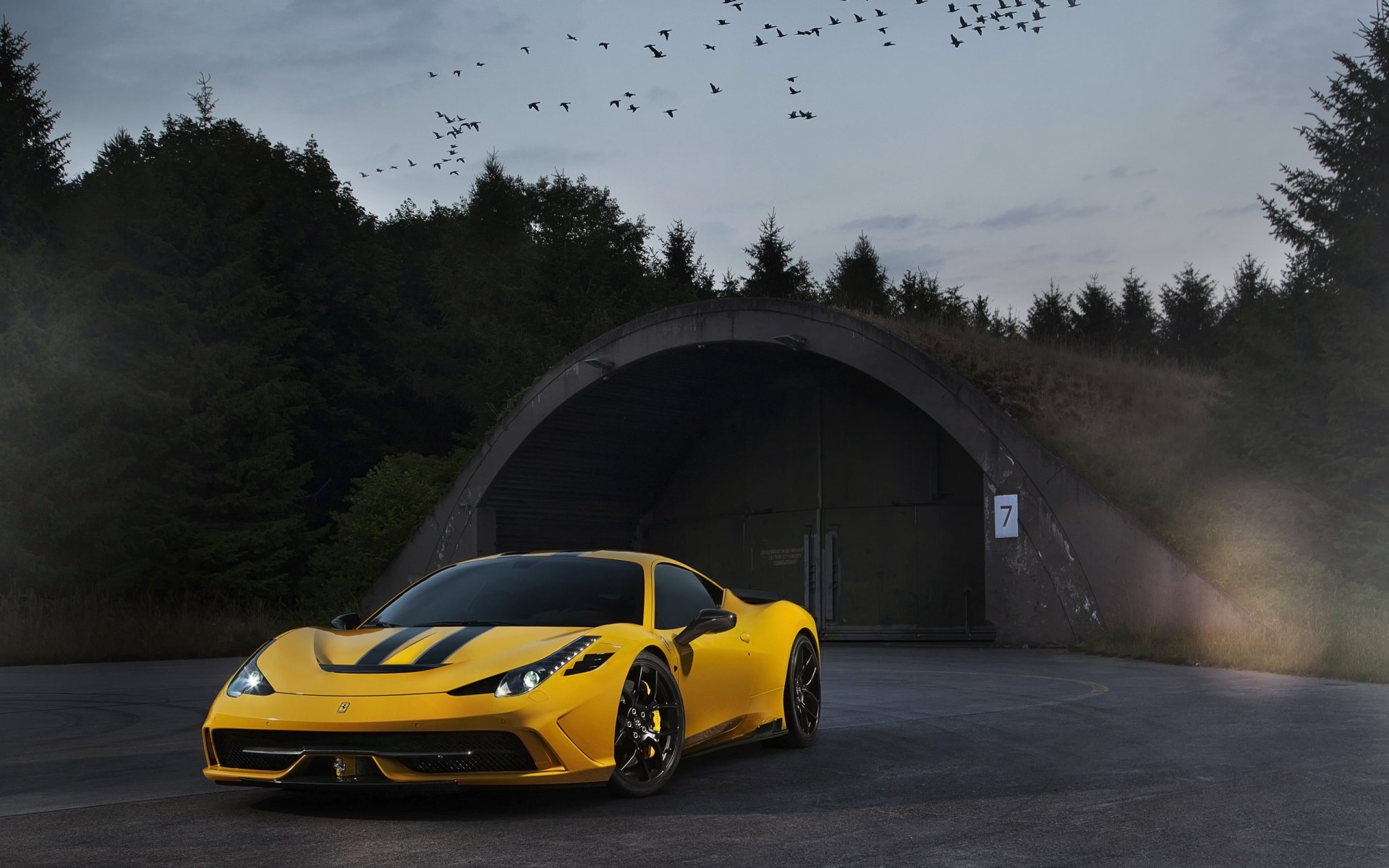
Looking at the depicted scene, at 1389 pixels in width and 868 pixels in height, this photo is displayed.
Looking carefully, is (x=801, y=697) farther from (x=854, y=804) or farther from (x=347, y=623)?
(x=347, y=623)

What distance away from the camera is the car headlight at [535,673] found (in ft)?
21.3

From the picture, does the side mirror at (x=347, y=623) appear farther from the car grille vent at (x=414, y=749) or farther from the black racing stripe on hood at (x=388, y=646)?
the car grille vent at (x=414, y=749)

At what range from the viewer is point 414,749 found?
6.29 m

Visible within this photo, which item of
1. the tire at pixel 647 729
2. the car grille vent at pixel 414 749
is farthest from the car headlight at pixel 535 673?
the tire at pixel 647 729

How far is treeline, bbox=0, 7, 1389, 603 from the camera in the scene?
25.1 m

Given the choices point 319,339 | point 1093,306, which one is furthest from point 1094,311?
point 319,339

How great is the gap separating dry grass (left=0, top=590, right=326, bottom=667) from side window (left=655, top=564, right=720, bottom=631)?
1599 cm


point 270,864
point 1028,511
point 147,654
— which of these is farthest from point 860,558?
point 270,864

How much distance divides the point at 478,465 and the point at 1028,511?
14320mm

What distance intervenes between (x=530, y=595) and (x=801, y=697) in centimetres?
230

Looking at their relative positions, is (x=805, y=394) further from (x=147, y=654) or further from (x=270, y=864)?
(x=270, y=864)

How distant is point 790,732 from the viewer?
30.0ft

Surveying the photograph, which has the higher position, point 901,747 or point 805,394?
point 805,394

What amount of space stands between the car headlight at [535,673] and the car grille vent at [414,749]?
221 mm
